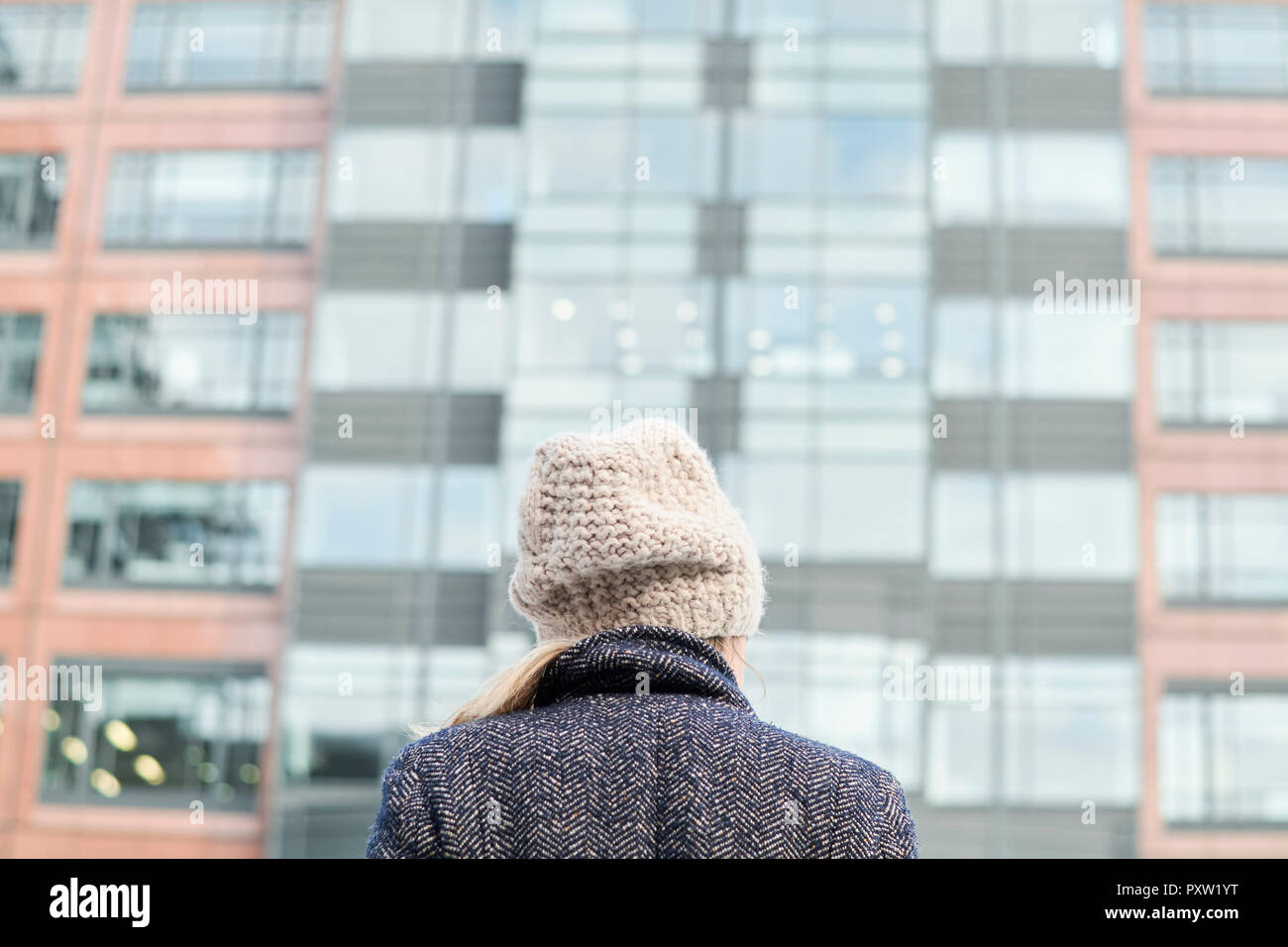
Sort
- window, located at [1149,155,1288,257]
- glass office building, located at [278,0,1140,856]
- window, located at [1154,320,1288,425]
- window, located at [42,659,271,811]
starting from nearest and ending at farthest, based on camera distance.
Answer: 1. glass office building, located at [278,0,1140,856]
2. window, located at [42,659,271,811]
3. window, located at [1154,320,1288,425]
4. window, located at [1149,155,1288,257]

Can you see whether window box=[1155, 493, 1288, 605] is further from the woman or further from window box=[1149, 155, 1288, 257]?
the woman

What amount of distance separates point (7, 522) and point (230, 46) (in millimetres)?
6906

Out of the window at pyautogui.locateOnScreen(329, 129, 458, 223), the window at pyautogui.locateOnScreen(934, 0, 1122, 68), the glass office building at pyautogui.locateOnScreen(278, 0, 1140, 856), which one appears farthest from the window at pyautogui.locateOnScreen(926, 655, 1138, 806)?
the window at pyautogui.locateOnScreen(329, 129, 458, 223)

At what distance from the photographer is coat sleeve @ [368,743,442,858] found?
1.39 m

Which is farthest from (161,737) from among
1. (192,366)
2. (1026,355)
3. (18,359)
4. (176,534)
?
(1026,355)

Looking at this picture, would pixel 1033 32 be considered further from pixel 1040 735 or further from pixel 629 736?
pixel 629 736

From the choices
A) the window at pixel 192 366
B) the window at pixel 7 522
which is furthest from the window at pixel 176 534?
the window at pixel 192 366

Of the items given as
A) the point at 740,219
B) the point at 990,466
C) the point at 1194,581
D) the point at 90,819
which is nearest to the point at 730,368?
the point at 740,219

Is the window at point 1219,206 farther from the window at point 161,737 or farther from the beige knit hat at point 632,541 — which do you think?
the beige knit hat at point 632,541

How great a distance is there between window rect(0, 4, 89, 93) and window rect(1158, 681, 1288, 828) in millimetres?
16261

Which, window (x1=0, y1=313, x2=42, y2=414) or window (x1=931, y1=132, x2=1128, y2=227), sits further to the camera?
window (x1=0, y1=313, x2=42, y2=414)

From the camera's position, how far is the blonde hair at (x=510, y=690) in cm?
156

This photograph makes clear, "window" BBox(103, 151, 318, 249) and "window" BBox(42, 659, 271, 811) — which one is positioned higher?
"window" BBox(103, 151, 318, 249)

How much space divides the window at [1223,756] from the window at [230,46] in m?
13.3
